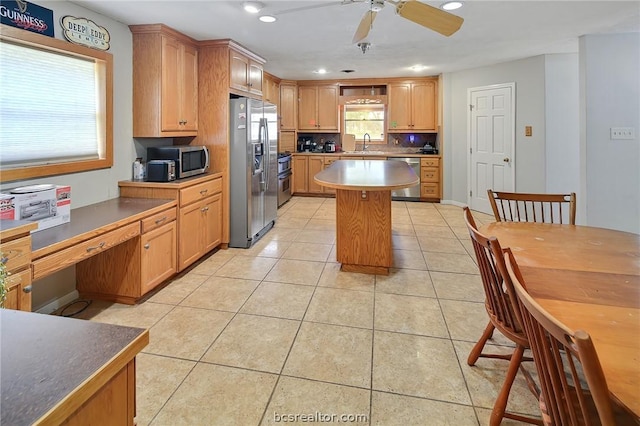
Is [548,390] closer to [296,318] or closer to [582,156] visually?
[296,318]

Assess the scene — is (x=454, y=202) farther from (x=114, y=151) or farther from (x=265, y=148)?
(x=114, y=151)

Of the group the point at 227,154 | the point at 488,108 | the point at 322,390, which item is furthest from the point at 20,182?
the point at 488,108

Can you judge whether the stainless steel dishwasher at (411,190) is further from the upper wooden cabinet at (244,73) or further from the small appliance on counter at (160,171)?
the small appliance on counter at (160,171)

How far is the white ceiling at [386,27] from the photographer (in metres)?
2.99

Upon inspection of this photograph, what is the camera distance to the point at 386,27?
11.9 ft

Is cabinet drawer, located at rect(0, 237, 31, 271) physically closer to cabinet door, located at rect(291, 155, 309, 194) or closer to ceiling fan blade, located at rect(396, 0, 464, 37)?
ceiling fan blade, located at rect(396, 0, 464, 37)

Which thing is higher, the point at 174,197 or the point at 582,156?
the point at 582,156

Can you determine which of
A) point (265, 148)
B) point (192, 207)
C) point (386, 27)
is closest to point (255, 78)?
point (265, 148)

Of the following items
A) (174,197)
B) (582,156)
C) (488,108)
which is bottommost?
(174,197)

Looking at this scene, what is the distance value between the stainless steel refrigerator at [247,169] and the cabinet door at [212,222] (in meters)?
0.16

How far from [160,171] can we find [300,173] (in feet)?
13.8

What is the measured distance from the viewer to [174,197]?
3213mm

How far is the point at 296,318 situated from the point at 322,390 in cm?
77

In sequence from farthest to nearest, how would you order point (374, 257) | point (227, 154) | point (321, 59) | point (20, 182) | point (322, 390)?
1. point (321, 59)
2. point (227, 154)
3. point (374, 257)
4. point (20, 182)
5. point (322, 390)
